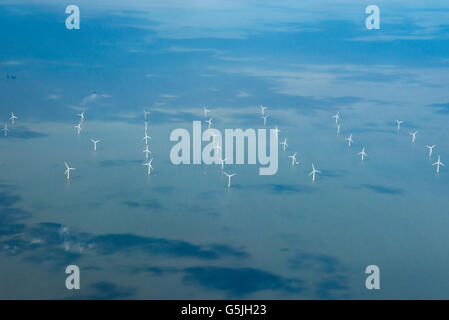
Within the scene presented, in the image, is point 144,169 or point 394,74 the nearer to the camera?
point 144,169

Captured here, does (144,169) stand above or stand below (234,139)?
below

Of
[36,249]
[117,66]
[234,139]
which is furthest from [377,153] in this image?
[117,66]

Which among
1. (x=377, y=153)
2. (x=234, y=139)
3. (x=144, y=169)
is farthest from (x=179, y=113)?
(x=377, y=153)

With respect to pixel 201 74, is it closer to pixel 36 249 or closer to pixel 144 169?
pixel 144 169

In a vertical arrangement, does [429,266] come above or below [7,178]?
below

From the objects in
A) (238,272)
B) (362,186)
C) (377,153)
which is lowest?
(238,272)
